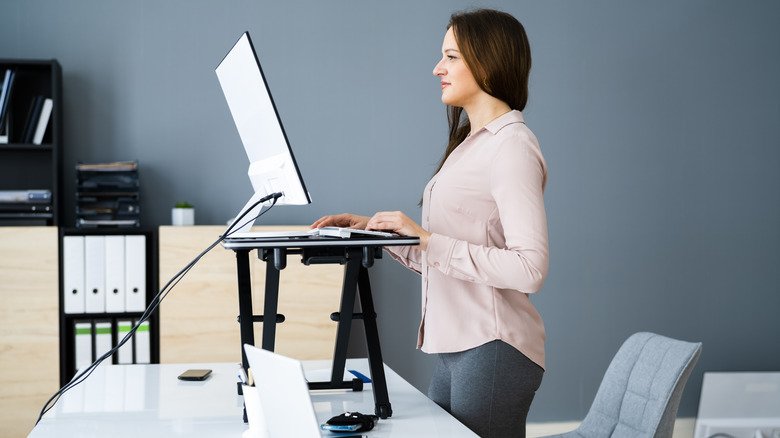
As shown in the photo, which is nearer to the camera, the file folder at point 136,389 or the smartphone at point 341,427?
the smartphone at point 341,427

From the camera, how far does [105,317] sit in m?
3.32

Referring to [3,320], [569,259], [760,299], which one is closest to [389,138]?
[569,259]

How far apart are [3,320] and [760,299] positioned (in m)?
3.62

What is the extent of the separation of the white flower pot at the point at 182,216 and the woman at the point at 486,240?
6.26ft

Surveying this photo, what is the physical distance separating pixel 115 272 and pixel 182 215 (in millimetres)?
377

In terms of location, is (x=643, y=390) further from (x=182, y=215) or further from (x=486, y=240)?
(x=182, y=215)

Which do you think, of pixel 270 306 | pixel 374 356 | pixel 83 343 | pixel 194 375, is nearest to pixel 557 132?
pixel 83 343

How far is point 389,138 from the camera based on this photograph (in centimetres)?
380

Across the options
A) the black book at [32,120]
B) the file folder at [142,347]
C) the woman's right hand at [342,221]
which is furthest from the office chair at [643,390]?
the black book at [32,120]

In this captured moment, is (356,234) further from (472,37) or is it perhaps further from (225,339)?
(225,339)

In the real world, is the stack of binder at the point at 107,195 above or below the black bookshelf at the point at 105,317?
above

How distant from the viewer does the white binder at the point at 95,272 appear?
325 cm

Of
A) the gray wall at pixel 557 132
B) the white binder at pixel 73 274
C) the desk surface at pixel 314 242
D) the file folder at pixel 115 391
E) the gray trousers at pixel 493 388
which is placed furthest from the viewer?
the gray wall at pixel 557 132

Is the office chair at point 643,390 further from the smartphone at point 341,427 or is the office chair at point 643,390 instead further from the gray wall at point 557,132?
the gray wall at point 557,132
